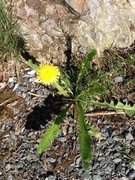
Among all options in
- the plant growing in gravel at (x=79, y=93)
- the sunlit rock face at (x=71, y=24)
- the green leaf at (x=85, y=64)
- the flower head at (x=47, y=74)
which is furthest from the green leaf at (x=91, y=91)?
the sunlit rock face at (x=71, y=24)

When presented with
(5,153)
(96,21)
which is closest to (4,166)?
(5,153)

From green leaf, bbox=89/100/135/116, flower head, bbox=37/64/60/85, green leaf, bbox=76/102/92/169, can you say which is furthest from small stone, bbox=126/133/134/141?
flower head, bbox=37/64/60/85

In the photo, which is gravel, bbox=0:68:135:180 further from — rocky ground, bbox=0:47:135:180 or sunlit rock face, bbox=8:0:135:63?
sunlit rock face, bbox=8:0:135:63

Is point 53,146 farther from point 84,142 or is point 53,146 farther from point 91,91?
point 91,91

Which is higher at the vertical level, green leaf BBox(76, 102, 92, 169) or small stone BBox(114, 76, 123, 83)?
small stone BBox(114, 76, 123, 83)

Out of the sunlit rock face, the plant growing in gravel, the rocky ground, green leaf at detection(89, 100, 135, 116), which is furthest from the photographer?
the sunlit rock face

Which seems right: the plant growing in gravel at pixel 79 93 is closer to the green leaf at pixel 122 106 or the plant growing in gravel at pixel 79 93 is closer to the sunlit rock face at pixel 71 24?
the green leaf at pixel 122 106

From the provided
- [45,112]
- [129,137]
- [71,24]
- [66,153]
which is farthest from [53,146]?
[71,24]
